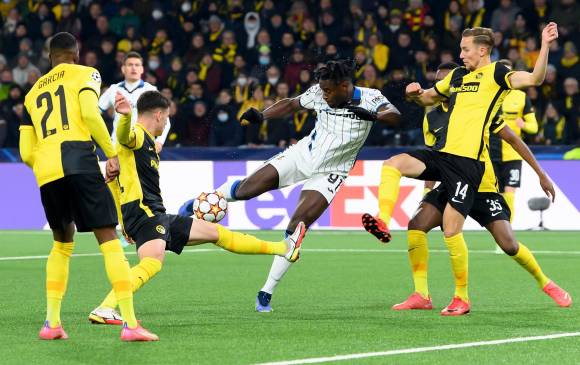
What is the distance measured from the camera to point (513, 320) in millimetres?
8180

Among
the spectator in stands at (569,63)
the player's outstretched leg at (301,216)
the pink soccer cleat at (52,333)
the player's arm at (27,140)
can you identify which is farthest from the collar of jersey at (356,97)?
the spectator in stands at (569,63)

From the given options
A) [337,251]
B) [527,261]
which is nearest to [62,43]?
[527,261]

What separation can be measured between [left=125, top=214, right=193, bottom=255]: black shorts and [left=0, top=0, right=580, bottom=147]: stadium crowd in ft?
37.8

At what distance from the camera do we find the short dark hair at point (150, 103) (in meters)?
8.16

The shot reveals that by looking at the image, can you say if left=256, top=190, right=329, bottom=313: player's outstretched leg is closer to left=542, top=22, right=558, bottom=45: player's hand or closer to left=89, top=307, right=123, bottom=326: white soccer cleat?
left=89, top=307, right=123, bottom=326: white soccer cleat

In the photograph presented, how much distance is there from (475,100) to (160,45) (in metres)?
15.1

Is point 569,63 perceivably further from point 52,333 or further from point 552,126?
point 52,333

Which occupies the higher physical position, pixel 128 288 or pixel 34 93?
pixel 34 93

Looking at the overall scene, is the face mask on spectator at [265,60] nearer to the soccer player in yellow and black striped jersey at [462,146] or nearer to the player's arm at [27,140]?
the soccer player in yellow and black striped jersey at [462,146]

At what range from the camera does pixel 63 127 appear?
6.98 m

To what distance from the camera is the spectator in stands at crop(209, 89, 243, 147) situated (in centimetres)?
2020

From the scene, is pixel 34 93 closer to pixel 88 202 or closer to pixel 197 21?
pixel 88 202

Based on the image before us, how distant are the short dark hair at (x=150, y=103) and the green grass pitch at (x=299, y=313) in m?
1.50

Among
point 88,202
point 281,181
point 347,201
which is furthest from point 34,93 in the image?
point 347,201
